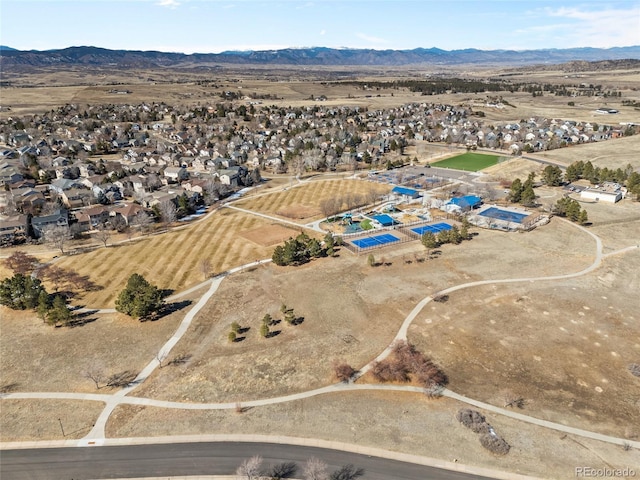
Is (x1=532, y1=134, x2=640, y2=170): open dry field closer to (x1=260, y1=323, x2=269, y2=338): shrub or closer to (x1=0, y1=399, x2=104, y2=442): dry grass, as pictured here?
(x1=260, y1=323, x2=269, y2=338): shrub

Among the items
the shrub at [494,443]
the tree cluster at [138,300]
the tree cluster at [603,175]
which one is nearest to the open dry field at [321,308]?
the tree cluster at [138,300]

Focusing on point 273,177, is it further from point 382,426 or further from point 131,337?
point 382,426

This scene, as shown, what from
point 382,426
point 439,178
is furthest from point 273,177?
point 382,426

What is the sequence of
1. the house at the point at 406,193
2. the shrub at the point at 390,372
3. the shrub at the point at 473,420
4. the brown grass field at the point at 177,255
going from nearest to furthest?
the shrub at the point at 473,420
the shrub at the point at 390,372
the brown grass field at the point at 177,255
the house at the point at 406,193

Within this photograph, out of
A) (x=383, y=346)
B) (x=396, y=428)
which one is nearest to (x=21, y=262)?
(x=383, y=346)

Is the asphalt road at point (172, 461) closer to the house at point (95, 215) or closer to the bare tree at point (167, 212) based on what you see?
the bare tree at point (167, 212)

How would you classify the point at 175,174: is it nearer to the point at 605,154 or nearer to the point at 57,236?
the point at 57,236
